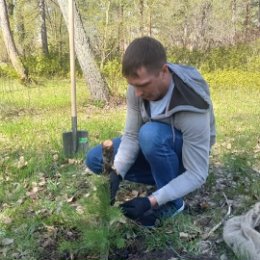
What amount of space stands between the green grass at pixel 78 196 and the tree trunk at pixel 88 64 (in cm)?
186

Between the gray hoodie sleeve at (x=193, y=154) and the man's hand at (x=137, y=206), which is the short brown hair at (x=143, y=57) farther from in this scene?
the man's hand at (x=137, y=206)

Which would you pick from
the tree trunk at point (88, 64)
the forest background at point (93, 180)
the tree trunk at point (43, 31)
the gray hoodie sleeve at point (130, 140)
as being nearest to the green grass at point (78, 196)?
the forest background at point (93, 180)

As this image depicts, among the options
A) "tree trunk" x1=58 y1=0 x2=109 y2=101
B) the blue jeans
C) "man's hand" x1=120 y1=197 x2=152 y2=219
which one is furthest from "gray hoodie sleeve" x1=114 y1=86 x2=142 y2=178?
"tree trunk" x1=58 y1=0 x2=109 y2=101

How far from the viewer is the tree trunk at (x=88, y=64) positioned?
724cm

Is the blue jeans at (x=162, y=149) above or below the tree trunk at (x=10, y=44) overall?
above

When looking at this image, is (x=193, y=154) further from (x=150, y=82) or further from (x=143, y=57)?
(x=143, y=57)

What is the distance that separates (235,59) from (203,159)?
1272 cm

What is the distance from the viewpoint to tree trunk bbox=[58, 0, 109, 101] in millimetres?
7242

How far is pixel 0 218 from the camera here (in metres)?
2.80

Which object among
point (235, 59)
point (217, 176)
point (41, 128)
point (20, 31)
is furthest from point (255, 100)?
point (20, 31)

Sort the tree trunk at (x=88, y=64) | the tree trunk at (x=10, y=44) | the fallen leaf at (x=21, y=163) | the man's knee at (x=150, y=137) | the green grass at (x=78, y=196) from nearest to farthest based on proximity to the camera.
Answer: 1. the green grass at (x=78, y=196)
2. the man's knee at (x=150, y=137)
3. the fallen leaf at (x=21, y=163)
4. the tree trunk at (x=88, y=64)
5. the tree trunk at (x=10, y=44)

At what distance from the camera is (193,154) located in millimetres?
2314

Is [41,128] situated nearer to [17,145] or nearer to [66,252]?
[17,145]

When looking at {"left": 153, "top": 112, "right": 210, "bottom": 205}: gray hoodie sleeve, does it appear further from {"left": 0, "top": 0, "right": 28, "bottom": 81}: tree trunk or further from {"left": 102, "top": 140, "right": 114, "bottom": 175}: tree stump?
{"left": 0, "top": 0, "right": 28, "bottom": 81}: tree trunk
